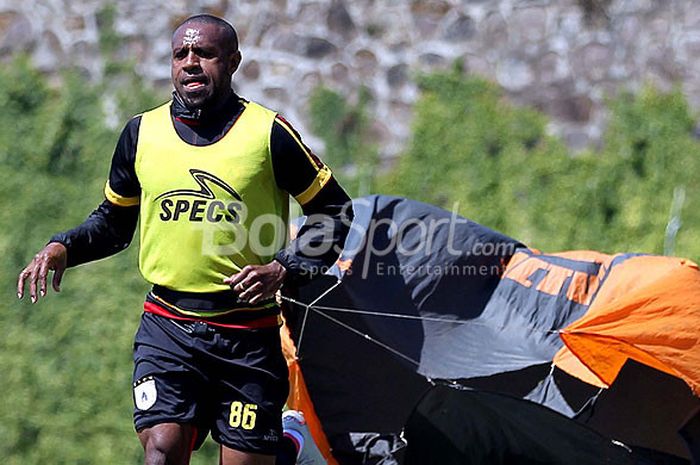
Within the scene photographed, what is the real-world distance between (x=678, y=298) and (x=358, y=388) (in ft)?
4.45

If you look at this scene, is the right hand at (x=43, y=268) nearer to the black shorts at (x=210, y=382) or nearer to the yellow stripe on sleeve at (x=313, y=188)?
the black shorts at (x=210, y=382)

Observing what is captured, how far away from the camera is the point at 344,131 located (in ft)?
22.8

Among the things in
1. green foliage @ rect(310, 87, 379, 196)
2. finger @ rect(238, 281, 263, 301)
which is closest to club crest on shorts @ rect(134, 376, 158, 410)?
Answer: finger @ rect(238, 281, 263, 301)

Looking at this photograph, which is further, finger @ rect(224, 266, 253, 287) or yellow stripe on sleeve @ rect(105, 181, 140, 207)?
yellow stripe on sleeve @ rect(105, 181, 140, 207)

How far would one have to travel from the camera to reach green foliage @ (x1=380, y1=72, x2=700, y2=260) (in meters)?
6.41

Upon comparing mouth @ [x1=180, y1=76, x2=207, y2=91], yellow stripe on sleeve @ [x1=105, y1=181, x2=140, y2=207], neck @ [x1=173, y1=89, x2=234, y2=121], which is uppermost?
mouth @ [x1=180, y1=76, x2=207, y2=91]

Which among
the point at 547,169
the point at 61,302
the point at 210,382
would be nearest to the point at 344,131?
the point at 547,169

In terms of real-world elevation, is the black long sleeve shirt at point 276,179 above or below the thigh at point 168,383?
above

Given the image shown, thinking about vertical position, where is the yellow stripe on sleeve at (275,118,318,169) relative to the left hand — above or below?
above

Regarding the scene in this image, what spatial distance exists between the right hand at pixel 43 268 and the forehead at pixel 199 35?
0.72m

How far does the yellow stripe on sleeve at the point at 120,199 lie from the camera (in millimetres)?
3643

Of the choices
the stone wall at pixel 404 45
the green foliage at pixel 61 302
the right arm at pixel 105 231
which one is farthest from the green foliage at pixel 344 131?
the right arm at pixel 105 231

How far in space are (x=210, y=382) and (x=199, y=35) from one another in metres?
1.04

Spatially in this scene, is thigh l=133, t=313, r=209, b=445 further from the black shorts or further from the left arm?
the left arm
